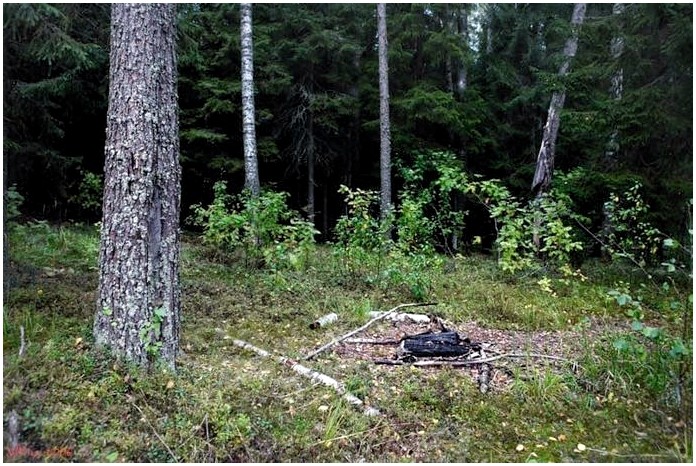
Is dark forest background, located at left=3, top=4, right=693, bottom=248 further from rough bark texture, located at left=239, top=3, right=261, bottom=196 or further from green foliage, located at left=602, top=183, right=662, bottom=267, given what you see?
rough bark texture, located at left=239, top=3, right=261, bottom=196

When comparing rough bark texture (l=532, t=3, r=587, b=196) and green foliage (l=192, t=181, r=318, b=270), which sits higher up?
rough bark texture (l=532, t=3, r=587, b=196)

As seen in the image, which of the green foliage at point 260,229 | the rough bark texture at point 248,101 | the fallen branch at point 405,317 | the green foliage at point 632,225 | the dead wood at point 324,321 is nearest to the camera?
the dead wood at point 324,321

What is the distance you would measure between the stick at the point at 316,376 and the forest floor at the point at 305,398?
0.21ft

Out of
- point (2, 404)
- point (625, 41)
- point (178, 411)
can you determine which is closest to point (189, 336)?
point (178, 411)

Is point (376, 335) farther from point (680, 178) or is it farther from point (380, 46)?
point (380, 46)

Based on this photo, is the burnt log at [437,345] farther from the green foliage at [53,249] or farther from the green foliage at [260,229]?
the green foliage at [53,249]

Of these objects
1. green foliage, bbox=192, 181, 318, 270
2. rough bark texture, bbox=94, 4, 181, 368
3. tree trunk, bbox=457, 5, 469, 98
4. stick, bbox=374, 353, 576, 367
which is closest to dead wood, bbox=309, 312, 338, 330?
stick, bbox=374, 353, 576, 367

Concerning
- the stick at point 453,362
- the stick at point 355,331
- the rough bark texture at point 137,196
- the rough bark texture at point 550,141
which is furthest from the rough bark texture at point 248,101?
the rough bark texture at point 550,141

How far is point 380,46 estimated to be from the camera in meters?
11.2

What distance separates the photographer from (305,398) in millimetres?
3246

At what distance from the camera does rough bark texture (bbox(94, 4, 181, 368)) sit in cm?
324

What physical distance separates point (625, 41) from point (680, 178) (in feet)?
A: 6.76

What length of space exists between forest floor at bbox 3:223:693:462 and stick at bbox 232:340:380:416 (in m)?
0.06

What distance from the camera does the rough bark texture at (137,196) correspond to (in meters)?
3.24
